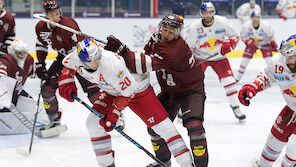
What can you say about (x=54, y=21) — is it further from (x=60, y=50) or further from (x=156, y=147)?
(x=156, y=147)

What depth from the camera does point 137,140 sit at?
4164 mm

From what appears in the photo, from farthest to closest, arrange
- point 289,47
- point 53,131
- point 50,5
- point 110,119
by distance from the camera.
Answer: point 53,131
point 50,5
point 110,119
point 289,47

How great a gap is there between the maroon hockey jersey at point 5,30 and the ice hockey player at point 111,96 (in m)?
1.76

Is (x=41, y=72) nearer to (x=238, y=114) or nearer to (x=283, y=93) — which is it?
(x=238, y=114)

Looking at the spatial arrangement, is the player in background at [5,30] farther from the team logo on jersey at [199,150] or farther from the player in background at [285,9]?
the player in background at [285,9]

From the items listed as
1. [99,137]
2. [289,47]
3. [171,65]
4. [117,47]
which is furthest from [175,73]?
[289,47]

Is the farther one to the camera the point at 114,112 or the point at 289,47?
the point at 114,112

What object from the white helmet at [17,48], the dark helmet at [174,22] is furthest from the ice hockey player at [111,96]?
the white helmet at [17,48]

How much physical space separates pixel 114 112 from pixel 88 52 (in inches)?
14.8

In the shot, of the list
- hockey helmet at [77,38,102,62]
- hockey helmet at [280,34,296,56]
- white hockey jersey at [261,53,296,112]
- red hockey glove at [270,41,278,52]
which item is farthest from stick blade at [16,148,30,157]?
red hockey glove at [270,41,278,52]

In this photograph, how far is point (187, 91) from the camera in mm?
3078

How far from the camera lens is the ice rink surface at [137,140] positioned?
3553 millimetres

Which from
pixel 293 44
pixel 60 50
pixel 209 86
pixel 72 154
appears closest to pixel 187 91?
pixel 293 44

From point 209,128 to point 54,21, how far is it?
1735 mm
